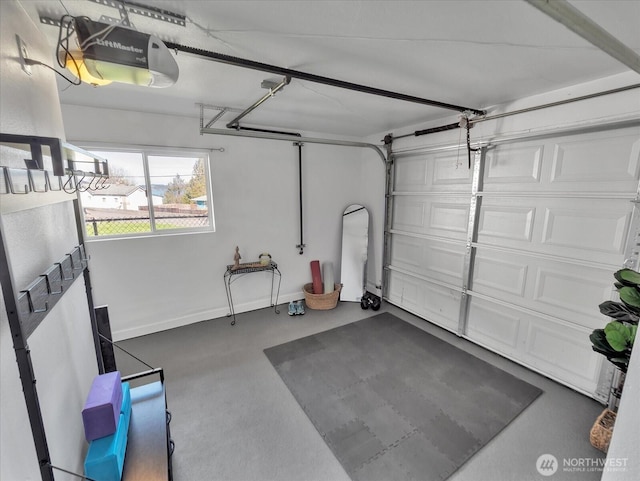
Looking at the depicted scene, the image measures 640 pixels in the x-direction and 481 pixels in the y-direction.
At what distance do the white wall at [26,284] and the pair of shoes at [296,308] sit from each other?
2430 millimetres

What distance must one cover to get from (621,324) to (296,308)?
10.2 ft

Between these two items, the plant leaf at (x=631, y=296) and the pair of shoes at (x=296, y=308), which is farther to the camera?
the pair of shoes at (x=296, y=308)

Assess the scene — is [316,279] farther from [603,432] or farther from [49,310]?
[49,310]

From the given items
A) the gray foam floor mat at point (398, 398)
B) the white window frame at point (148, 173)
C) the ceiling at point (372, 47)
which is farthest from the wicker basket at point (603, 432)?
the white window frame at point (148, 173)

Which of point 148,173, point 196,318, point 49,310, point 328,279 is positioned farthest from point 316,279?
point 49,310

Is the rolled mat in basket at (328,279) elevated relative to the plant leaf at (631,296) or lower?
lower

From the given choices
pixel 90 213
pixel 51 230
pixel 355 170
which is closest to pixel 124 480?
pixel 51 230

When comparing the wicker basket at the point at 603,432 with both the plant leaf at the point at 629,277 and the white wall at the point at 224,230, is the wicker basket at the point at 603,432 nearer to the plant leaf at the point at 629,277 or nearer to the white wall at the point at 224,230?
the plant leaf at the point at 629,277

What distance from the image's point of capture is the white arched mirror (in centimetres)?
421

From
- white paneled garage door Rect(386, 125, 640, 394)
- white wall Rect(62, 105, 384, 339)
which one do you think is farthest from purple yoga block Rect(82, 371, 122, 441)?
white paneled garage door Rect(386, 125, 640, 394)

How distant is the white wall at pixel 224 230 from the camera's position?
2.95m

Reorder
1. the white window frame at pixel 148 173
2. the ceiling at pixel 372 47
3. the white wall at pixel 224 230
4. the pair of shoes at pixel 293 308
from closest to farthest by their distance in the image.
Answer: the ceiling at pixel 372 47
the white window frame at pixel 148 173
the white wall at pixel 224 230
the pair of shoes at pixel 293 308

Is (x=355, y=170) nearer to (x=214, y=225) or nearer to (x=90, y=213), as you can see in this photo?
(x=214, y=225)

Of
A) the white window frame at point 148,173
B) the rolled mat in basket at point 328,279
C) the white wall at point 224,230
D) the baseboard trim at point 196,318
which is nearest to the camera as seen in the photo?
the white window frame at point 148,173
